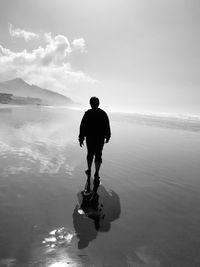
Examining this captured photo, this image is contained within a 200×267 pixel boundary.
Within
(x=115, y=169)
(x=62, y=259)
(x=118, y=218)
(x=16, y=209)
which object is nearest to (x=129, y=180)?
(x=115, y=169)

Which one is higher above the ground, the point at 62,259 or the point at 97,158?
the point at 97,158

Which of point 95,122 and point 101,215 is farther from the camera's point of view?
point 95,122

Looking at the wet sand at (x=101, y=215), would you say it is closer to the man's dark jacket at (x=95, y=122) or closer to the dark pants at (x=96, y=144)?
the dark pants at (x=96, y=144)

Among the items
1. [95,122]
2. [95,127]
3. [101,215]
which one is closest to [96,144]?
[95,127]

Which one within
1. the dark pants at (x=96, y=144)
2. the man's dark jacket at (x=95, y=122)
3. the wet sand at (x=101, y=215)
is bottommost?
the wet sand at (x=101, y=215)

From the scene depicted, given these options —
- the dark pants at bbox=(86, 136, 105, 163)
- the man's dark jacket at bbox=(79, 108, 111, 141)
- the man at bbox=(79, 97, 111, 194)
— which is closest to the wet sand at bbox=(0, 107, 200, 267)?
the dark pants at bbox=(86, 136, 105, 163)

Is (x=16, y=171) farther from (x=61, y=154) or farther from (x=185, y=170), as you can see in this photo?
(x=185, y=170)

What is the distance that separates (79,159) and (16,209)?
18.2ft

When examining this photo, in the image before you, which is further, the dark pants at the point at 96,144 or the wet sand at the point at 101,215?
the dark pants at the point at 96,144

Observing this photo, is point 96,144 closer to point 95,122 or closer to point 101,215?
point 95,122

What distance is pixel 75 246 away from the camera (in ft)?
13.4

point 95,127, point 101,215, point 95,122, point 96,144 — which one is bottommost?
point 101,215

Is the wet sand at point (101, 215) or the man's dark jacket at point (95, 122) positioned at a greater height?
the man's dark jacket at point (95, 122)

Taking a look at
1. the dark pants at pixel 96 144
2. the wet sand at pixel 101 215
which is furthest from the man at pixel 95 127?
the wet sand at pixel 101 215
